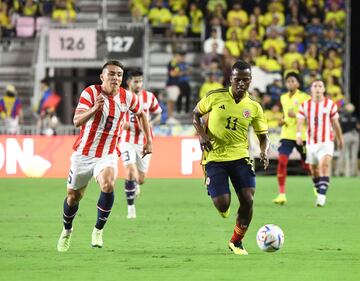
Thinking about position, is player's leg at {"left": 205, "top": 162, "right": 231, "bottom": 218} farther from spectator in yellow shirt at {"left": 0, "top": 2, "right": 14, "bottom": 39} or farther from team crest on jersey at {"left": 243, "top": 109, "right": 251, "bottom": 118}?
spectator in yellow shirt at {"left": 0, "top": 2, "right": 14, "bottom": 39}

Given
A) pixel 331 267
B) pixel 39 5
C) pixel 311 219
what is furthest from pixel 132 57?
pixel 331 267

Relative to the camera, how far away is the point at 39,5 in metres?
31.1

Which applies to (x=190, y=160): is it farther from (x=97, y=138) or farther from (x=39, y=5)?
(x=97, y=138)

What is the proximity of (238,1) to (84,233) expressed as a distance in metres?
18.9

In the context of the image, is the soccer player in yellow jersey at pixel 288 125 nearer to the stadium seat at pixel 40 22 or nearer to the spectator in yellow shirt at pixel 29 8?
the stadium seat at pixel 40 22

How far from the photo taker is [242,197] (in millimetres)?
10898

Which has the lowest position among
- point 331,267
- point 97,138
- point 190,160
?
point 190,160

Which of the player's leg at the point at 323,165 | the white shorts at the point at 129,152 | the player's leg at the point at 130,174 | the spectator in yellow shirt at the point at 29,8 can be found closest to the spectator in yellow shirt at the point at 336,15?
the spectator in yellow shirt at the point at 29,8

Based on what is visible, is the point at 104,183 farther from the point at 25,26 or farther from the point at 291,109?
the point at 25,26

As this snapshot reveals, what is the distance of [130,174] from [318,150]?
394 cm

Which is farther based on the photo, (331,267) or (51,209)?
(51,209)

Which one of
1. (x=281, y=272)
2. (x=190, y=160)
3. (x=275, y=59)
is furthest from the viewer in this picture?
(x=275, y=59)

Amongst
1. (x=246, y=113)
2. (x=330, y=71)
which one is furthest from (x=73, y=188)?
(x=330, y=71)

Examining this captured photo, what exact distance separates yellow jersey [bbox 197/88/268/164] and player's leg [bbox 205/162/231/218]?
0.36 feet
